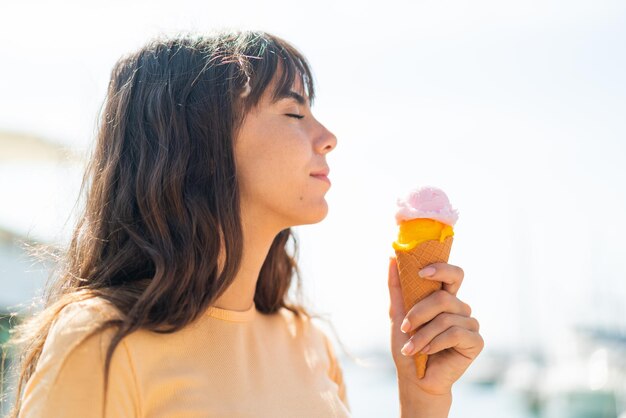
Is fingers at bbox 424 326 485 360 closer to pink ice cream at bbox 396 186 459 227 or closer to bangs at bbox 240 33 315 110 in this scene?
pink ice cream at bbox 396 186 459 227

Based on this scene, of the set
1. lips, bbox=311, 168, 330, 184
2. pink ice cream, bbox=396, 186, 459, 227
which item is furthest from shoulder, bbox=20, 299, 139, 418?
pink ice cream, bbox=396, 186, 459, 227

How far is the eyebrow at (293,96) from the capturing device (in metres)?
2.35

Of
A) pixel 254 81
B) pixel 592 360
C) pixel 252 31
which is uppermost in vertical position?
pixel 592 360

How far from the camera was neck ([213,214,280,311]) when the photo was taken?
2.33 metres

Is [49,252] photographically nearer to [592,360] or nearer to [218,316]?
[218,316]

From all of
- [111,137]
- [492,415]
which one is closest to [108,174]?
[111,137]

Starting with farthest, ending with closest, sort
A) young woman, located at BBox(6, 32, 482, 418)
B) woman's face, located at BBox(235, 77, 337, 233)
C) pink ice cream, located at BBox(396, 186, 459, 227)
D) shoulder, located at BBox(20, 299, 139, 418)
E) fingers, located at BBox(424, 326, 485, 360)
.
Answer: pink ice cream, located at BBox(396, 186, 459, 227) → woman's face, located at BBox(235, 77, 337, 233) → fingers, located at BBox(424, 326, 485, 360) → young woman, located at BBox(6, 32, 482, 418) → shoulder, located at BBox(20, 299, 139, 418)

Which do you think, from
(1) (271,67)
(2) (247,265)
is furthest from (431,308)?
(1) (271,67)

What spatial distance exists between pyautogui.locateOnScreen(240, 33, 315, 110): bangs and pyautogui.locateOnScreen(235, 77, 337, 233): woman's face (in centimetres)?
3

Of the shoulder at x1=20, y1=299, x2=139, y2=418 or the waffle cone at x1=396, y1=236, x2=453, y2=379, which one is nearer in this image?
the shoulder at x1=20, y1=299, x2=139, y2=418

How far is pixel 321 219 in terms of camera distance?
7.68 ft

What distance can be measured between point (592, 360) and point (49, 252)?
22.2 metres

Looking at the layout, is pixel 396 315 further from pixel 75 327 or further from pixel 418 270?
pixel 75 327

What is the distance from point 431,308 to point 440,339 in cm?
10
